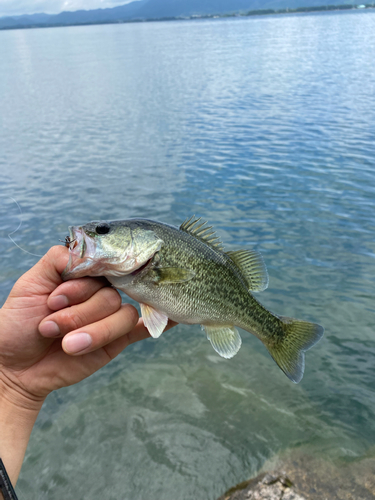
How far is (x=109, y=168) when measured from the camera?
1748 cm

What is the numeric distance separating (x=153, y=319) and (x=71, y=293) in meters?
0.71

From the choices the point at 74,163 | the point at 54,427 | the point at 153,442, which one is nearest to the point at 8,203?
the point at 74,163

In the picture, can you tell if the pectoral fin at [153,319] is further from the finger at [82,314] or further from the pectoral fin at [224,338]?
the pectoral fin at [224,338]

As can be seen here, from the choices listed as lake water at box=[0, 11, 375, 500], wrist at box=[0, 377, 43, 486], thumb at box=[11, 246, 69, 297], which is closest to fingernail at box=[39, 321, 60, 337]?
thumb at box=[11, 246, 69, 297]

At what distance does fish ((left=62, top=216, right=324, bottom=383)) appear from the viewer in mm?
2820

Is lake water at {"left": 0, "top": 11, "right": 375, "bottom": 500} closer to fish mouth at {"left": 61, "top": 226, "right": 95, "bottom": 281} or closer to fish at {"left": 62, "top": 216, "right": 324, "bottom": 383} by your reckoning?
fish at {"left": 62, "top": 216, "right": 324, "bottom": 383}

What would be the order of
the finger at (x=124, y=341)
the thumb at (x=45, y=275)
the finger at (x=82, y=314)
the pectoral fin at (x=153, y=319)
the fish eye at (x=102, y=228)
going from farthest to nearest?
the finger at (x=124, y=341)
the pectoral fin at (x=153, y=319)
the fish eye at (x=102, y=228)
the thumb at (x=45, y=275)
the finger at (x=82, y=314)

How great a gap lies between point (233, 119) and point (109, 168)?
10.5 m

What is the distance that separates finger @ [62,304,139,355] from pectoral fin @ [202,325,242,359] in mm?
786

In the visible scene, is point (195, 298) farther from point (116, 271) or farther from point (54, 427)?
point (54, 427)

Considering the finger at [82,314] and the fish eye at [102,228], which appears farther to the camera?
the fish eye at [102,228]

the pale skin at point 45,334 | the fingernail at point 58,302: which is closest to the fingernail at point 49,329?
the pale skin at point 45,334

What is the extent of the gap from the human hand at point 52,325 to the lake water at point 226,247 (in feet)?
9.73

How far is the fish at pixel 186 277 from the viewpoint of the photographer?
111 inches
